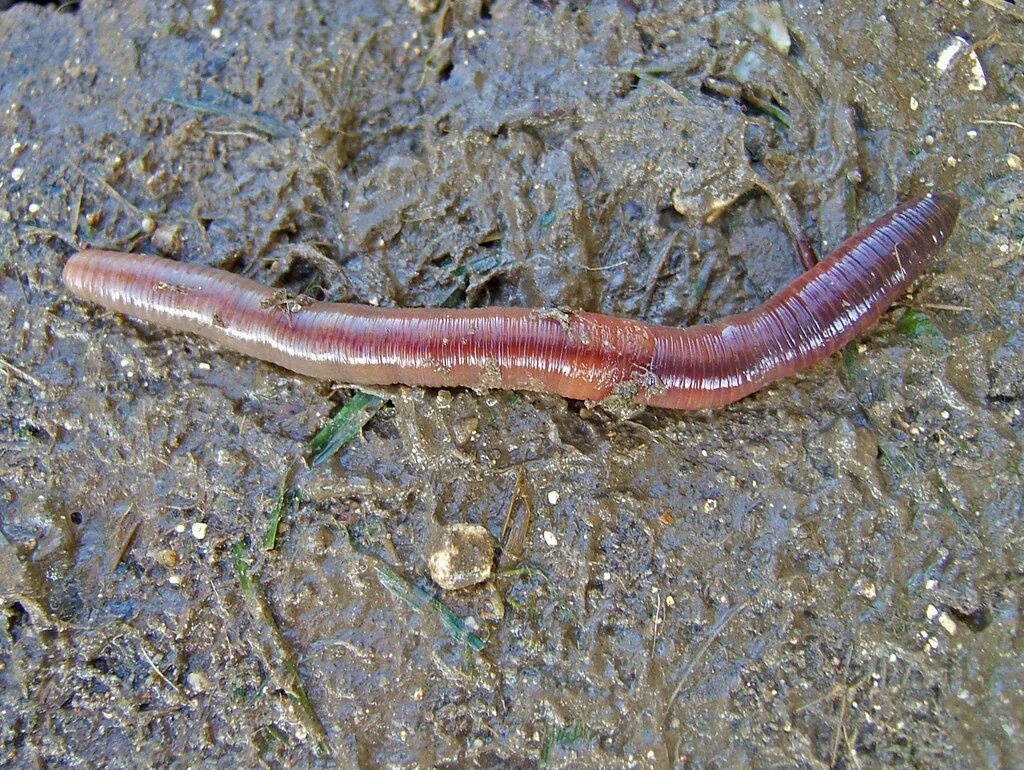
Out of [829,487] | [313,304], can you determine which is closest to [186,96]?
[313,304]

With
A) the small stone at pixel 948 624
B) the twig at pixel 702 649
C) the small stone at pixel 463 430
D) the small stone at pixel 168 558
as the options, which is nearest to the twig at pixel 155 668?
the small stone at pixel 168 558

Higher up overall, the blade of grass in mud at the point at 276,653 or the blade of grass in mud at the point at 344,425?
the blade of grass in mud at the point at 344,425

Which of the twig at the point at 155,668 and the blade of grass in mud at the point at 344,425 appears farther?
the blade of grass in mud at the point at 344,425

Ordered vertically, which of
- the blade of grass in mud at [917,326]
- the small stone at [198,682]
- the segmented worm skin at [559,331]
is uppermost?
the segmented worm skin at [559,331]

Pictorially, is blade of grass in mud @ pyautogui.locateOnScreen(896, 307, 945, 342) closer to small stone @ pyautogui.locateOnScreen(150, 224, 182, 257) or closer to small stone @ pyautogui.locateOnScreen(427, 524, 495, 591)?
small stone @ pyautogui.locateOnScreen(427, 524, 495, 591)

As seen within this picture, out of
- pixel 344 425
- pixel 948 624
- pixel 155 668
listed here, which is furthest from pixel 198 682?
pixel 948 624

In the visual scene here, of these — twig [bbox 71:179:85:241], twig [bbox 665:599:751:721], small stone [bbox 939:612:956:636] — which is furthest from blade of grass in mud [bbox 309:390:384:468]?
small stone [bbox 939:612:956:636]

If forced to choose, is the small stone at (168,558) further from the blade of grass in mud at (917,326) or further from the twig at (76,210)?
the blade of grass in mud at (917,326)
